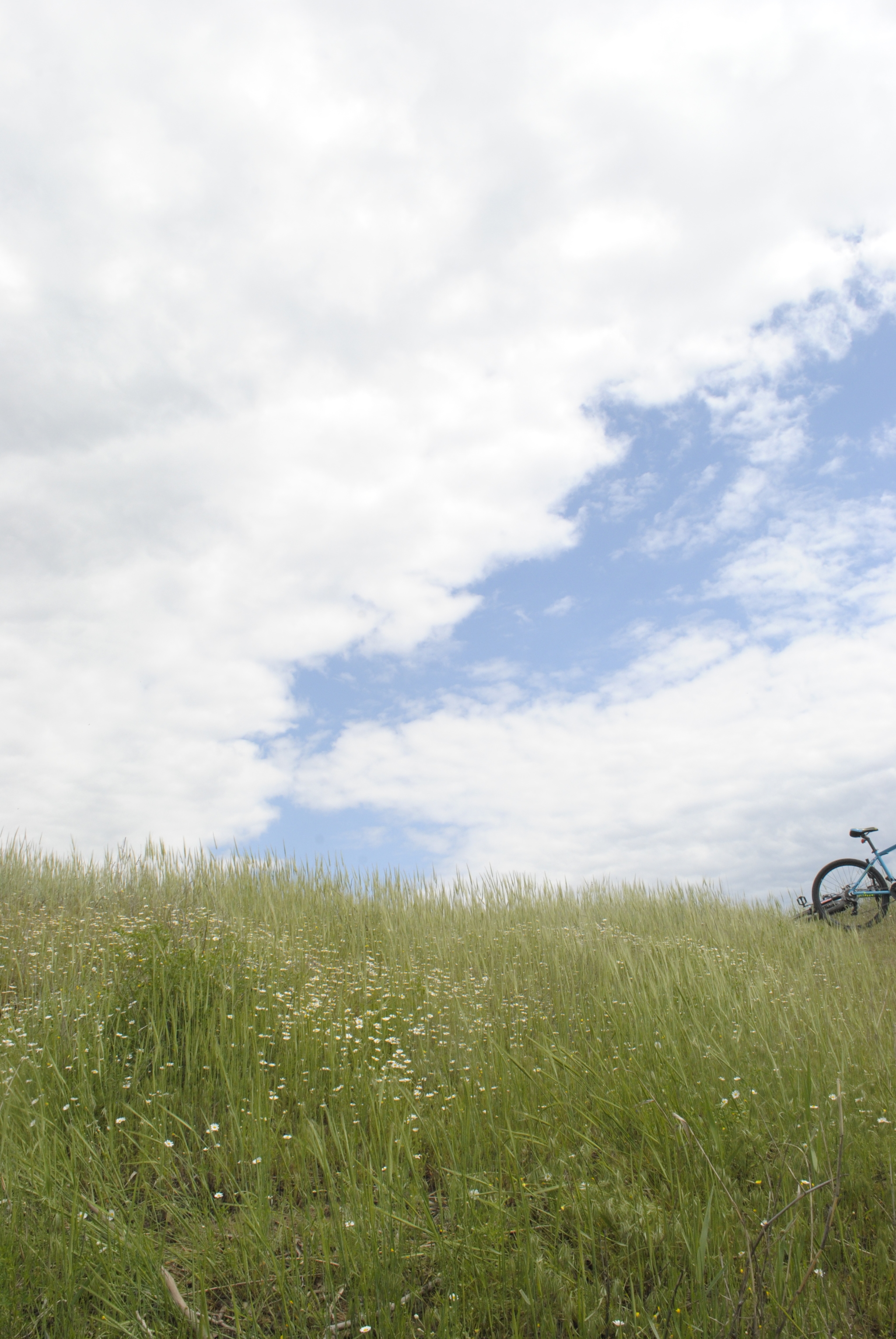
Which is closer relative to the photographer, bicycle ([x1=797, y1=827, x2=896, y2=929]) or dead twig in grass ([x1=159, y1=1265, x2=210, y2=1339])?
dead twig in grass ([x1=159, y1=1265, x2=210, y2=1339])

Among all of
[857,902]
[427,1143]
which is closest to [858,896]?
[857,902]

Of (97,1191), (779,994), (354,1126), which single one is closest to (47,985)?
(97,1191)

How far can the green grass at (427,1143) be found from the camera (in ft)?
10.8

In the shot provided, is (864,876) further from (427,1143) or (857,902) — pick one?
(427,1143)

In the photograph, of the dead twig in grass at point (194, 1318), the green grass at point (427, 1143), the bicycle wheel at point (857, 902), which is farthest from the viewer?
the bicycle wheel at point (857, 902)

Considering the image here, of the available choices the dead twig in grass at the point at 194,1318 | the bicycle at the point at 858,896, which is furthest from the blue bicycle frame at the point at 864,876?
the dead twig in grass at the point at 194,1318

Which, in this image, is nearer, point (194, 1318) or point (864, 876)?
point (194, 1318)

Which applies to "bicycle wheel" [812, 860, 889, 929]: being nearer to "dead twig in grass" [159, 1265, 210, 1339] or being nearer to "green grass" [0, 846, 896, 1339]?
"green grass" [0, 846, 896, 1339]

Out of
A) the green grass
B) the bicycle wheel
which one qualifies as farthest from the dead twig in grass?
the bicycle wheel

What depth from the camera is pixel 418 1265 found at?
3.51 m

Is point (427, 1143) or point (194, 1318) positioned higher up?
point (427, 1143)

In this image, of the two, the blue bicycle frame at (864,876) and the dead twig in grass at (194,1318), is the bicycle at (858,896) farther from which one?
the dead twig in grass at (194,1318)

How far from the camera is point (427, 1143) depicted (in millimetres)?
4816

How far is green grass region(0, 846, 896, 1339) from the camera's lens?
3.28 metres
